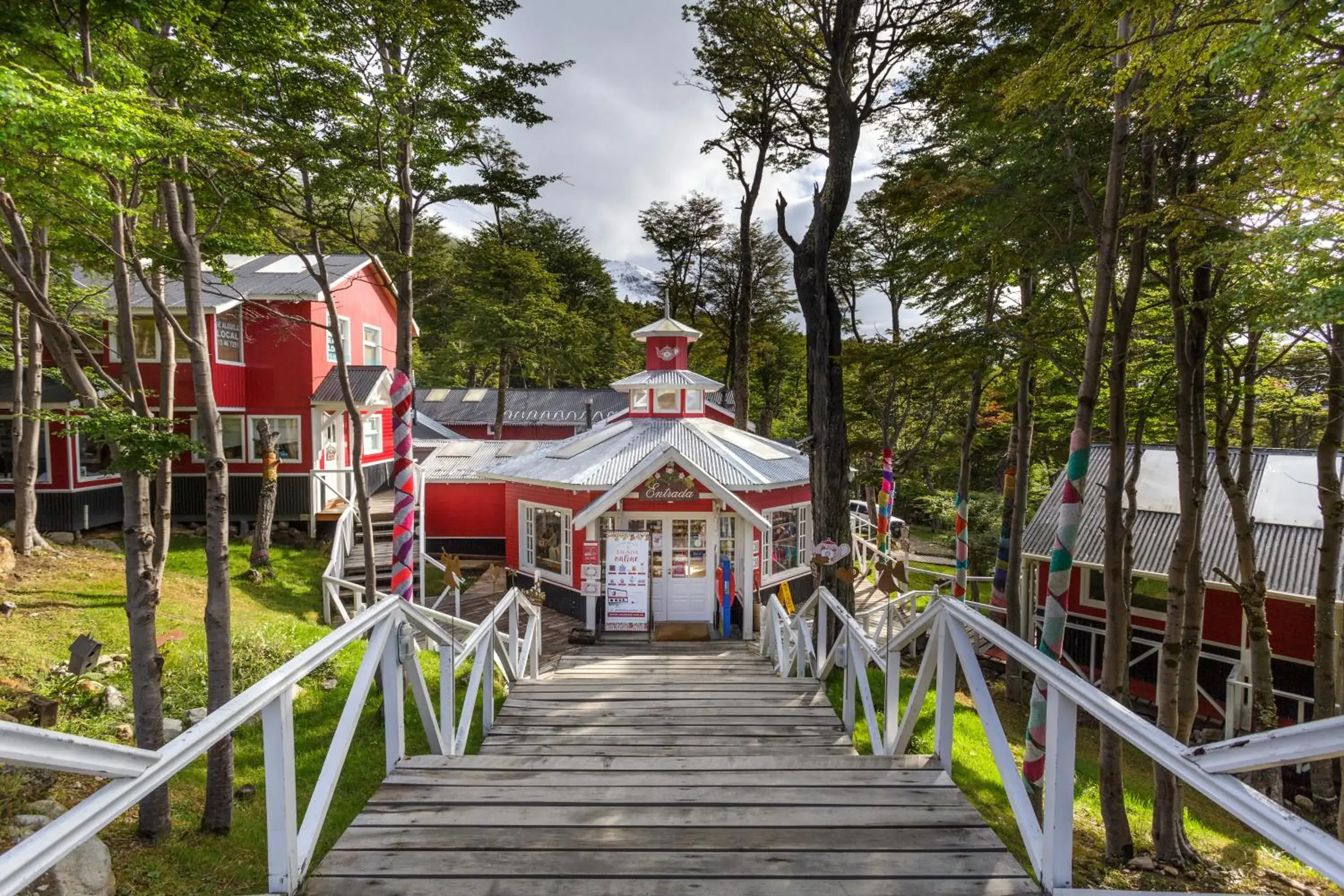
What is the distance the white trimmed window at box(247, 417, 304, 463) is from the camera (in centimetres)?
1562

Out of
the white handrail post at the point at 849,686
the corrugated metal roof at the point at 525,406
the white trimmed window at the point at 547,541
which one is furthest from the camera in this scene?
the corrugated metal roof at the point at 525,406

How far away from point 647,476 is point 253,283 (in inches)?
498

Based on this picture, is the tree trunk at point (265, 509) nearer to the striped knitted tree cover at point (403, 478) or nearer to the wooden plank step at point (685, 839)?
the striped knitted tree cover at point (403, 478)

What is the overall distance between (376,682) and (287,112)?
24.1 feet

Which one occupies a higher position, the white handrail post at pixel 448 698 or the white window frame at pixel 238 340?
the white window frame at pixel 238 340

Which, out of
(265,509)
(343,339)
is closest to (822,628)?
(265,509)

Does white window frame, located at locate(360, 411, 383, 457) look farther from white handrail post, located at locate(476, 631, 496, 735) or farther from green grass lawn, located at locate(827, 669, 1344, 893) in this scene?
green grass lawn, located at locate(827, 669, 1344, 893)

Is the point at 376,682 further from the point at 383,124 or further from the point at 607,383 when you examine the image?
the point at 607,383

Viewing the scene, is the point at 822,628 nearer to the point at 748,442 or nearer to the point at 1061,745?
the point at 1061,745

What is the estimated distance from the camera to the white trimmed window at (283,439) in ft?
51.2

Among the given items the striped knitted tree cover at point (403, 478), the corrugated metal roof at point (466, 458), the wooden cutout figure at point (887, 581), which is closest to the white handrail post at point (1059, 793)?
the wooden cutout figure at point (887, 581)

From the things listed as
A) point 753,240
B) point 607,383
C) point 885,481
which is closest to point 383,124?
point 885,481

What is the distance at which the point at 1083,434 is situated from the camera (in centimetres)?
514

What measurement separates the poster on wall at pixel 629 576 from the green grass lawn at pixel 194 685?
3413 millimetres
